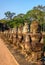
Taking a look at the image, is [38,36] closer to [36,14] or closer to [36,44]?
[36,44]

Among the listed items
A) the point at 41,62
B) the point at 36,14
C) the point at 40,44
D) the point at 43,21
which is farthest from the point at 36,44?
the point at 36,14

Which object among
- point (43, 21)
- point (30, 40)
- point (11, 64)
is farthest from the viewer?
point (43, 21)

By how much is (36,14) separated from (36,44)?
5743cm

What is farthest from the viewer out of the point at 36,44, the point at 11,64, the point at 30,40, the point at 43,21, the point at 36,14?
the point at 36,14

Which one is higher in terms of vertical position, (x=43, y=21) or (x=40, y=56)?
(x=40, y=56)

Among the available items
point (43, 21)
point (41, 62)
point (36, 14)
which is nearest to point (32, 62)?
point (41, 62)

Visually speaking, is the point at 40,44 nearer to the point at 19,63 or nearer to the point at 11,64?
the point at 19,63

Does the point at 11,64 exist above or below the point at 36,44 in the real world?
below

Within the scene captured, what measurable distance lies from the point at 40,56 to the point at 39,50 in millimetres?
146

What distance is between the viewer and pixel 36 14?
62.5 meters

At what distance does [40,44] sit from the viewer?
17.4 feet

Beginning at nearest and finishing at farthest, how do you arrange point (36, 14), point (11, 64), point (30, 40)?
1. point (30, 40)
2. point (11, 64)
3. point (36, 14)

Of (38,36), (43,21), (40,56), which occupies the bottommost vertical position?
(43,21)

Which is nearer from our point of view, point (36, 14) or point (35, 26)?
point (35, 26)
